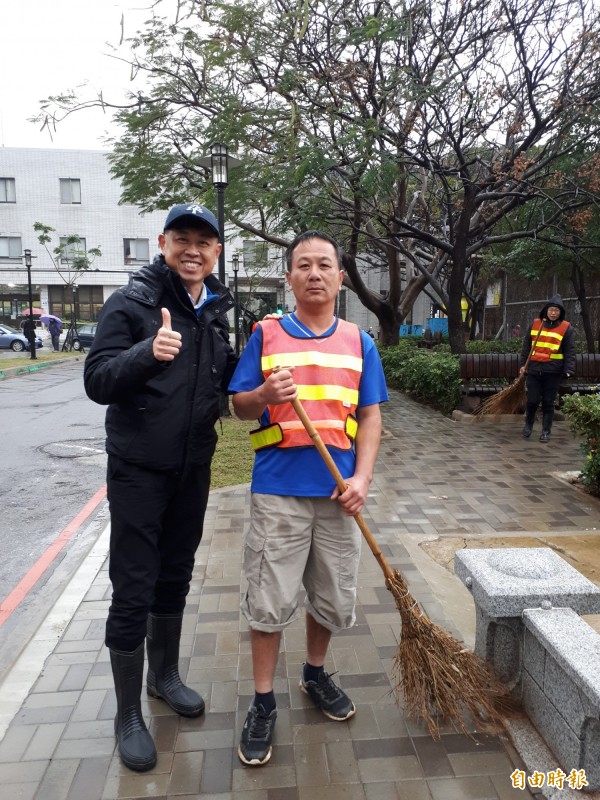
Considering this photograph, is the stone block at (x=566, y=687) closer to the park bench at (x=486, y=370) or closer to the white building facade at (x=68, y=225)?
the park bench at (x=486, y=370)

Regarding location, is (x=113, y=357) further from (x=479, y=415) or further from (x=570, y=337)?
(x=479, y=415)

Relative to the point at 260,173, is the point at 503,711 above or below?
below

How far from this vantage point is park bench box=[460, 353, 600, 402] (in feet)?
31.0

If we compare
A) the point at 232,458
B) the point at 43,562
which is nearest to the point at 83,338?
the point at 232,458

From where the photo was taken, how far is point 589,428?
208 inches

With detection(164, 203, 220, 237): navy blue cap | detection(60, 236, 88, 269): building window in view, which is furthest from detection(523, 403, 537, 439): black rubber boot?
detection(60, 236, 88, 269): building window

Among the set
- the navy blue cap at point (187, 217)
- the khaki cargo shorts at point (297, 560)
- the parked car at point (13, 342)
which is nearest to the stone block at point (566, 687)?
the khaki cargo shorts at point (297, 560)

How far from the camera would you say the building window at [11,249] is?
33.9 meters

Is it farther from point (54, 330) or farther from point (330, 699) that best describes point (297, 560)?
point (54, 330)

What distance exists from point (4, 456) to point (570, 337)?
721 centimetres

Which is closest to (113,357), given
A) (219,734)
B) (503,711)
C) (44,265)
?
(219,734)

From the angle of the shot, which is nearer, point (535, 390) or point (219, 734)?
point (219, 734)

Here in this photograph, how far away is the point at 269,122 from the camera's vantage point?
10422mm

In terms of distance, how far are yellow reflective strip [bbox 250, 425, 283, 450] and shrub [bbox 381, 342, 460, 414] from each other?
26.7 ft
